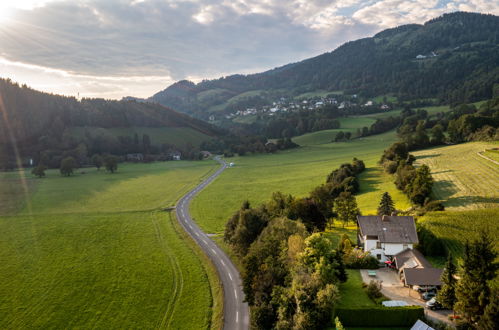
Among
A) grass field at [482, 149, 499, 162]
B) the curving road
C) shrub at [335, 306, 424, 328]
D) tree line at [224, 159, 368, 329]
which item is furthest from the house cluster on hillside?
grass field at [482, 149, 499, 162]

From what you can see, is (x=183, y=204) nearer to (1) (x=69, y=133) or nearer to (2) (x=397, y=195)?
(2) (x=397, y=195)

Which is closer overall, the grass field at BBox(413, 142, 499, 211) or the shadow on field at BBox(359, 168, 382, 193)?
the grass field at BBox(413, 142, 499, 211)

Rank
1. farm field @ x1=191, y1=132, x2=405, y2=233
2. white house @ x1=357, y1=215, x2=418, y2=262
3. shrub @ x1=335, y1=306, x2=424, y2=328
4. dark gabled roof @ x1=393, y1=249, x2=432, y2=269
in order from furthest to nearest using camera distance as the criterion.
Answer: farm field @ x1=191, y1=132, x2=405, y2=233, white house @ x1=357, y1=215, x2=418, y2=262, dark gabled roof @ x1=393, y1=249, x2=432, y2=269, shrub @ x1=335, y1=306, x2=424, y2=328

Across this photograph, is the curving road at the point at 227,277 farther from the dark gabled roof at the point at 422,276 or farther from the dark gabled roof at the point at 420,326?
the dark gabled roof at the point at 422,276

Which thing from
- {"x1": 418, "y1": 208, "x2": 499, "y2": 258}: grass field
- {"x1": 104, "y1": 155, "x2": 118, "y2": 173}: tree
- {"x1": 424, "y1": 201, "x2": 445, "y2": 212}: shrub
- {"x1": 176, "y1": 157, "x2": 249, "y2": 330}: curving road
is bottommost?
{"x1": 176, "y1": 157, "x2": 249, "y2": 330}: curving road

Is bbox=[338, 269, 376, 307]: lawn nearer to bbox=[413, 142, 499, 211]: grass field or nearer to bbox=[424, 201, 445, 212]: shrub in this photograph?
bbox=[424, 201, 445, 212]: shrub

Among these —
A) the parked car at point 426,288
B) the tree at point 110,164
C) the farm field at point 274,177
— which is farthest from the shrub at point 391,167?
the tree at point 110,164
